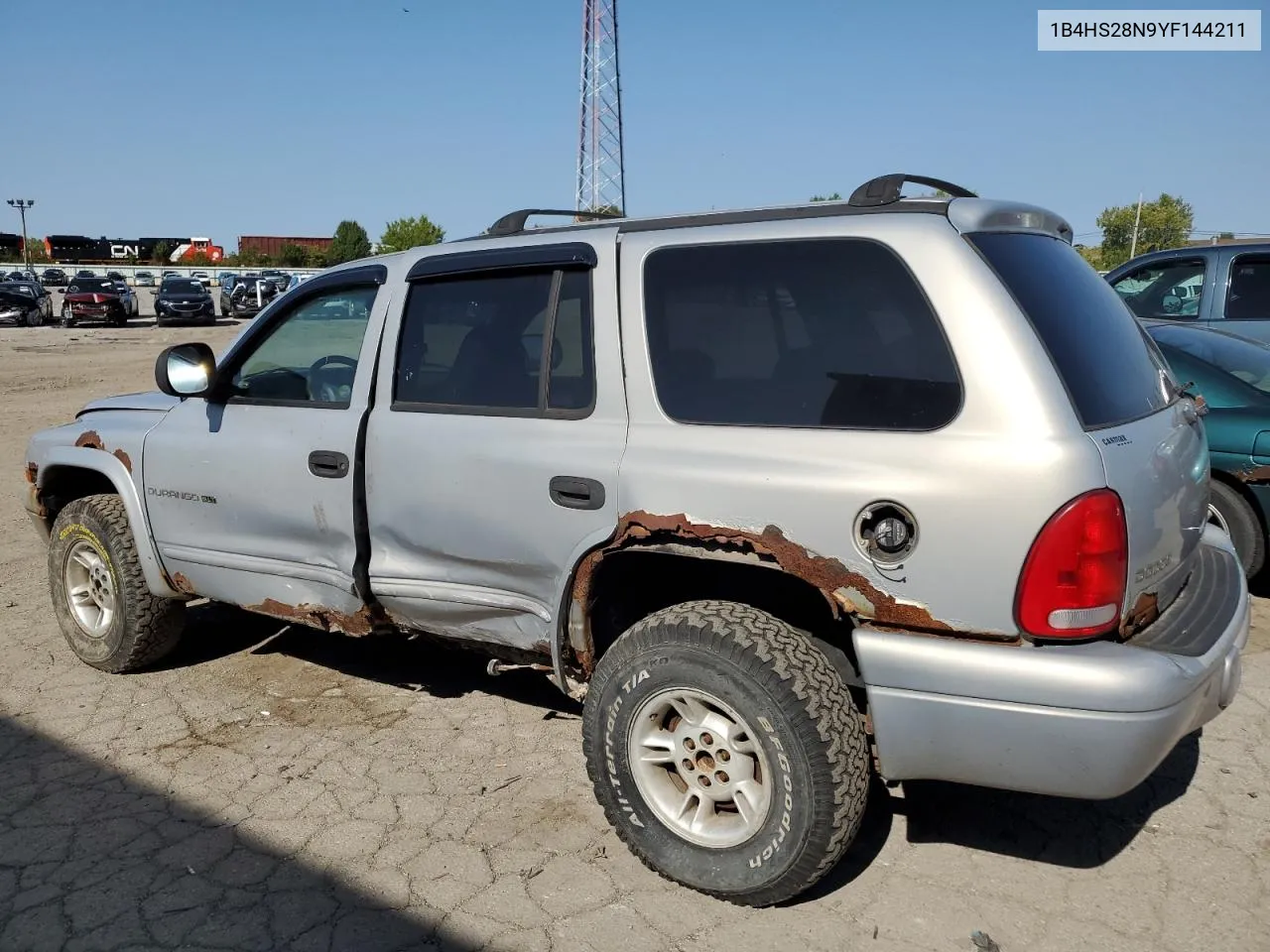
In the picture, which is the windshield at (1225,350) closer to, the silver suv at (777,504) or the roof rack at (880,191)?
the silver suv at (777,504)

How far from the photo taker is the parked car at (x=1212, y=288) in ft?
25.3

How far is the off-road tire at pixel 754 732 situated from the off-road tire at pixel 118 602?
2.55 m

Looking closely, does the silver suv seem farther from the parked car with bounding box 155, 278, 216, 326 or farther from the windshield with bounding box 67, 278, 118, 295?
the windshield with bounding box 67, 278, 118, 295

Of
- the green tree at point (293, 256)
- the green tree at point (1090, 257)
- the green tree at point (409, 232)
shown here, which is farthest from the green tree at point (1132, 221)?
the green tree at point (293, 256)

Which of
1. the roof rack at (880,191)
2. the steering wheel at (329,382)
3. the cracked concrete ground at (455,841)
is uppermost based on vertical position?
the roof rack at (880,191)

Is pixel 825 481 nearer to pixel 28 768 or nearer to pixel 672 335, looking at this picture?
pixel 672 335

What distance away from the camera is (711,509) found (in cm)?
296

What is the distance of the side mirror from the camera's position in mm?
4281

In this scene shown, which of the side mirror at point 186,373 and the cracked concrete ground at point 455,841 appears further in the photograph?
the side mirror at point 186,373

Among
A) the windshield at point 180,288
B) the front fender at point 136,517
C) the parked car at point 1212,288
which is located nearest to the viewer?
the front fender at point 136,517

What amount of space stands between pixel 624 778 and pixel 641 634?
17.3 inches

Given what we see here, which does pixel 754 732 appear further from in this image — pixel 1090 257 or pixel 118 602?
pixel 1090 257

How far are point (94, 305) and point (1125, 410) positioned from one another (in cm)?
3766

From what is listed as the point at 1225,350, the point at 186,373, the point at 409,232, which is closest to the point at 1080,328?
the point at 186,373
